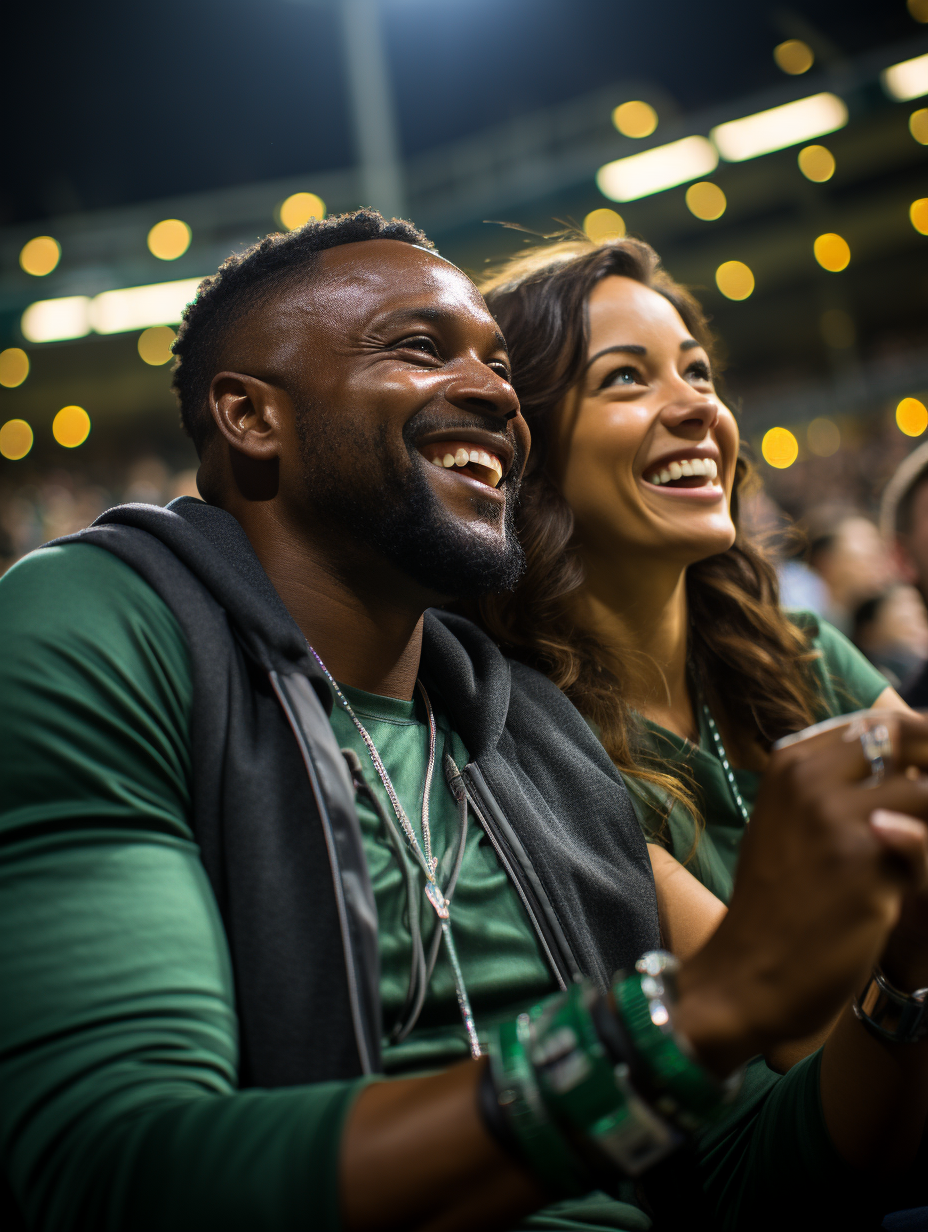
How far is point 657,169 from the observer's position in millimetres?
14922

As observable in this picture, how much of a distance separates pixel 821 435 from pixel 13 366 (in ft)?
48.6

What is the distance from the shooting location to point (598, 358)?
1.91m

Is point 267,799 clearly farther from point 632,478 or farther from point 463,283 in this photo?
point 632,478

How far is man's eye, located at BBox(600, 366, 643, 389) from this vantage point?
1.91 metres

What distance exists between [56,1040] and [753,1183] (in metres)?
1.06

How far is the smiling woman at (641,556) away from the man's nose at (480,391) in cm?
41

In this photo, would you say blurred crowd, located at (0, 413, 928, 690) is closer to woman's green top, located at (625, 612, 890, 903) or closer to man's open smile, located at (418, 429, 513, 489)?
woman's green top, located at (625, 612, 890, 903)

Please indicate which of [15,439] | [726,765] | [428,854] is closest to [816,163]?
[15,439]

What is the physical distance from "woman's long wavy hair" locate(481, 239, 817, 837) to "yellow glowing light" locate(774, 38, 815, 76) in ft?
57.7

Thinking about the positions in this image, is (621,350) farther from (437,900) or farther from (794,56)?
(794,56)

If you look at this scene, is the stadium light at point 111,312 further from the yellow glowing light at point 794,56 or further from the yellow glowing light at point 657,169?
the yellow glowing light at point 794,56

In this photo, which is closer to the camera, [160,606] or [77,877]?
[77,877]

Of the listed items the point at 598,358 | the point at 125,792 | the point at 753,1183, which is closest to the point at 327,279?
the point at 598,358

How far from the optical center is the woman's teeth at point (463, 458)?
1437mm
